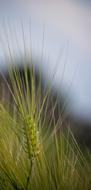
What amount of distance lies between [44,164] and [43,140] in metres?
0.06

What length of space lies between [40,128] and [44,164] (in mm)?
94

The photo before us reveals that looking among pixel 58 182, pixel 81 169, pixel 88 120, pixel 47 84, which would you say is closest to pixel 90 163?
pixel 81 169

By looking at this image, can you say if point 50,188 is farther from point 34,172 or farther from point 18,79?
point 18,79

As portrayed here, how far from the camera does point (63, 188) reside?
148cm

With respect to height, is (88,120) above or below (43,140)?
below

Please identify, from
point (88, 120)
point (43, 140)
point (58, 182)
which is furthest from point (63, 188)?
point (88, 120)

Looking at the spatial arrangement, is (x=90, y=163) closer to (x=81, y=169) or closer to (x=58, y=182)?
(x=81, y=169)

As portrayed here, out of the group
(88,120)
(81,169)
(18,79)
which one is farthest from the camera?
(88,120)

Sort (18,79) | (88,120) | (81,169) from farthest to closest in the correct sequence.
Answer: (88,120)
(81,169)
(18,79)

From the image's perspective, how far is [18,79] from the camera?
1.48 metres

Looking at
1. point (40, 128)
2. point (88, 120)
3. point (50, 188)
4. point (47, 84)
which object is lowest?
point (88, 120)

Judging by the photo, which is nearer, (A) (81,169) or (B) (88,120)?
(A) (81,169)

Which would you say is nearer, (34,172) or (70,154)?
(34,172)

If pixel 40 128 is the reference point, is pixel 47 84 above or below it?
above
